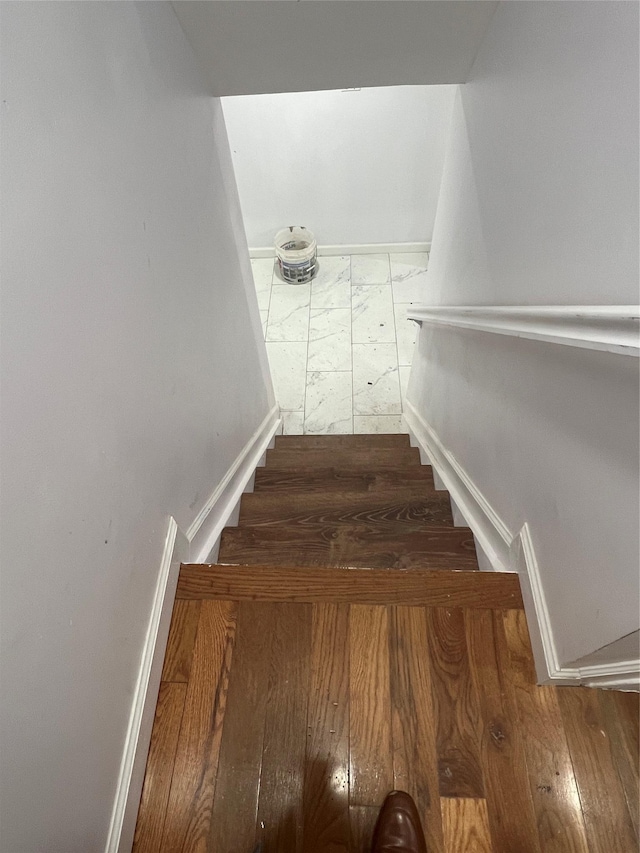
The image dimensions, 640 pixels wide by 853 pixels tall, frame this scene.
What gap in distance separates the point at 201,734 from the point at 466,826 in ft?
2.01

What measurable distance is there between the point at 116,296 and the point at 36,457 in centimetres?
39

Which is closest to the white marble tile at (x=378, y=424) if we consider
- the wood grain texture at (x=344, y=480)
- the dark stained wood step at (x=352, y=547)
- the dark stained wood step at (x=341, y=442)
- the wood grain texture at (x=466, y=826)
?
the dark stained wood step at (x=341, y=442)

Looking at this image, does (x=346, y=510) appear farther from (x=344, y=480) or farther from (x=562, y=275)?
(x=562, y=275)

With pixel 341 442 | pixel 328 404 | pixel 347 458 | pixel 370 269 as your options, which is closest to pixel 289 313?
pixel 370 269

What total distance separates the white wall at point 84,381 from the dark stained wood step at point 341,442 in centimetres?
145

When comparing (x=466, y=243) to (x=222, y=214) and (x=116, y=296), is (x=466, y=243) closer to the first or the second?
(x=222, y=214)

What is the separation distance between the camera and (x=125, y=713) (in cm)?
108

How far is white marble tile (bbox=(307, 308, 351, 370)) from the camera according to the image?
12.1 ft

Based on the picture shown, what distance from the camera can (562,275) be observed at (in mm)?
983

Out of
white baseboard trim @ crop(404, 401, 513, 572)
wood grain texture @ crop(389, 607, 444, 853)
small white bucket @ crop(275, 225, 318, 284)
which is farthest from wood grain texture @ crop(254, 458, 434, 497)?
small white bucket @ crop(275, 225, 318, 284)

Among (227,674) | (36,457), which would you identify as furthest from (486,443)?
(36,457)

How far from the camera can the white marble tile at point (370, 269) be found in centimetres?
409

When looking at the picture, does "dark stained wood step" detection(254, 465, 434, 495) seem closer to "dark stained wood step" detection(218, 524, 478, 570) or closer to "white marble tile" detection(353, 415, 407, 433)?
"dark stained wood step" detection(218, 524, 478, 570)

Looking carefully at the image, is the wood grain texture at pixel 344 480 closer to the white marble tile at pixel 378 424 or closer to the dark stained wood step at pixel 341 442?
the dark stained wood step at pixel 341 442
